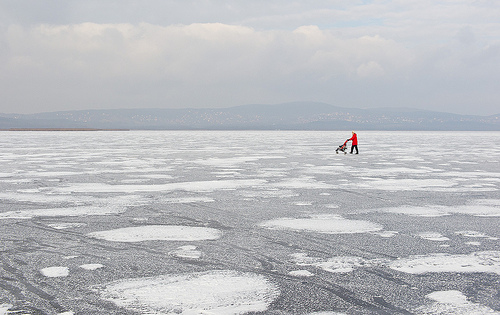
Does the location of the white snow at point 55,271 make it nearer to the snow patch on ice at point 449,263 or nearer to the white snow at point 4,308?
the white snow at point 4,308

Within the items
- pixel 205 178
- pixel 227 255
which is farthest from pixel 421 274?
pixel 205 178

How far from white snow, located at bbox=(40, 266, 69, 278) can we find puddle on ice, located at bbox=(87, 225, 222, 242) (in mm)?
987

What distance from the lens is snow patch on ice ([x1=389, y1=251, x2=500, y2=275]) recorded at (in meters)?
3.78

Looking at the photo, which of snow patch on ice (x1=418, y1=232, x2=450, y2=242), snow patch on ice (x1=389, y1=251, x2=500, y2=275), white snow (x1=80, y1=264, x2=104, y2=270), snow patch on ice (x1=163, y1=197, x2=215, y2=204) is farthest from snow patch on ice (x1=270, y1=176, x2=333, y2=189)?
white snow (x1=80, y1=264, x2=104, y2=270)

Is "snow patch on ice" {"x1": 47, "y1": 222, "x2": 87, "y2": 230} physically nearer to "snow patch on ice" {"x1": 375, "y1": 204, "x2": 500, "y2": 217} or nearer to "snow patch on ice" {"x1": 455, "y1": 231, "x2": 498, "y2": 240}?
"snow patch on ice" {"x1": 375, "y1": 204, "x2": 500, "y2": 217}

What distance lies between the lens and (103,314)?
285cm

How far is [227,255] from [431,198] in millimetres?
4750

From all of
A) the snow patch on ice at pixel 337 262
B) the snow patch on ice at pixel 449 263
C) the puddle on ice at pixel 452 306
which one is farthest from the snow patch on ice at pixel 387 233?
the puddle on ice at pixel 452 306

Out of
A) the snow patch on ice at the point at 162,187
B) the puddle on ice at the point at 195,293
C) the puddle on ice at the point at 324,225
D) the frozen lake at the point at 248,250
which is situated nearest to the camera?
the puddle on ice at the point at 195,293

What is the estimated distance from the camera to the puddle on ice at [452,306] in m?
2.90

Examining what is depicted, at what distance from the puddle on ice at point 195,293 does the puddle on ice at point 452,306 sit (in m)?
0.99

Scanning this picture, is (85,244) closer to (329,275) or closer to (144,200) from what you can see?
(329,275)

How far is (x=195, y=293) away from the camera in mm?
3209

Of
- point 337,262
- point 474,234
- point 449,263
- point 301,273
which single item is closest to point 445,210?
point 474,234
